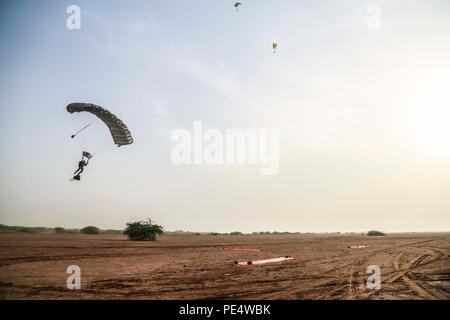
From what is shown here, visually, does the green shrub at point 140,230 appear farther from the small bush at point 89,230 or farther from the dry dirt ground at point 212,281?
the small bush at point 89,230

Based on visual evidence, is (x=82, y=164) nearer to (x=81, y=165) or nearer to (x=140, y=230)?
(x=81, y=165)

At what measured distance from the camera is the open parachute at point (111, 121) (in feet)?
71.4

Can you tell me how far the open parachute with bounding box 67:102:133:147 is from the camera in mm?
21750

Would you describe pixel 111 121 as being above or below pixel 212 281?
above

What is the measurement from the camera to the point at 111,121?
73.9 feet

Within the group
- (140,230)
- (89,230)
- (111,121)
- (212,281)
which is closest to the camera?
(212,281)

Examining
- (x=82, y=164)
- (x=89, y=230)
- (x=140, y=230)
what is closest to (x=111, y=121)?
(x=82, y=164)

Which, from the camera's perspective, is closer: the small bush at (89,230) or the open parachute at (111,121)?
the open parachute at (111,121)

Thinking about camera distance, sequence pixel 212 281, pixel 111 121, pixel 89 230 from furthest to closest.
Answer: pixel 89 230, pixel 111 121, pixel 212 281

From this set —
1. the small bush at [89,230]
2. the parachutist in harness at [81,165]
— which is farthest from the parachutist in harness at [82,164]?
the small bush at [89,230]

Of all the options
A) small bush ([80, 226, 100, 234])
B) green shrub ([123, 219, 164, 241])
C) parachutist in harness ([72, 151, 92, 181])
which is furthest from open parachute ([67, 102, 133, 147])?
small bush ([80, 226, 100, 234])

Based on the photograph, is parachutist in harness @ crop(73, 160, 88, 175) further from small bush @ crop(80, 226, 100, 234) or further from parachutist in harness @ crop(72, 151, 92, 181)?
small bush @ crop(80, 226, 100, 234)

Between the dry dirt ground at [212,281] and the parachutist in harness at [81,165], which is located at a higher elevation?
the parachutist in harness at [81,165]
